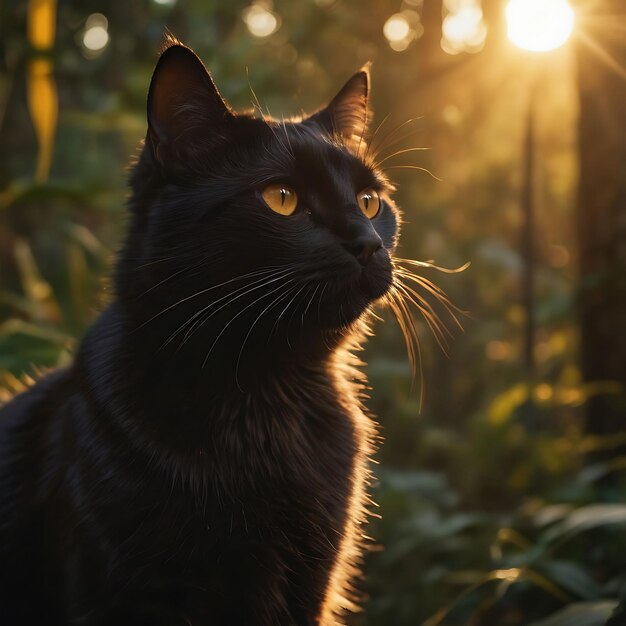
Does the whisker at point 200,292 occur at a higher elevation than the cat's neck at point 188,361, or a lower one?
higher

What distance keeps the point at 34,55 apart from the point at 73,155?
4.67 meters

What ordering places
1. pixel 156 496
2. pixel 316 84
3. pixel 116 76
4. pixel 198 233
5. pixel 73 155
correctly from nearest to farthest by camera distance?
1. pixel 156 496
2. pixel 198 233
3. pixel 316 84
4. pixel 116 76
5. pixel 73 155

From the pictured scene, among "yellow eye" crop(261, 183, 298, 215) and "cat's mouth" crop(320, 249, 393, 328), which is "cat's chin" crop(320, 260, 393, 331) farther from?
"yellow eye" crop(261, 183, 298, 215)

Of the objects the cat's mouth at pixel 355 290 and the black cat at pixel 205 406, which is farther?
the cat's mouth at pixel 355 290

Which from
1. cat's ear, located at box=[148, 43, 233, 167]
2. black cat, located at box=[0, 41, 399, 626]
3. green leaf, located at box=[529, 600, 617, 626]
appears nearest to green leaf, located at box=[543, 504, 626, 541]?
green leaf, located at box=[529, 600, 617, 626]

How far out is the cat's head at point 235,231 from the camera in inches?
66.6

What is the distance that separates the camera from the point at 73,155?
25.6 feet

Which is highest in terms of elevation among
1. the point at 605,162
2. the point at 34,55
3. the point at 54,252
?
the point at 605,162

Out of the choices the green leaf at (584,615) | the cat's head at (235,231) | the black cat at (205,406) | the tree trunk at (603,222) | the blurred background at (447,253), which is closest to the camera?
the black cat at (205,406)

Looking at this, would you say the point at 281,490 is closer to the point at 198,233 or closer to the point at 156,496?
the point at 156,496

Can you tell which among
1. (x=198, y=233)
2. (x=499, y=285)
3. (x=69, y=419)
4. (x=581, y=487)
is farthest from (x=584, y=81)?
(x=499, y=285)

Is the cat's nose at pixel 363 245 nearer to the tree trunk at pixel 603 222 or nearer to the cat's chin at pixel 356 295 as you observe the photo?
the cat's chin at pixel 356 295

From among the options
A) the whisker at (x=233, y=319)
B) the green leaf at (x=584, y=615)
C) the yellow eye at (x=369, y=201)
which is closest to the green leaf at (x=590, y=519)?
the green leaf at (x=584, y=615)

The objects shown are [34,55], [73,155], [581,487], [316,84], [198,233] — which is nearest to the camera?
[198,233]
